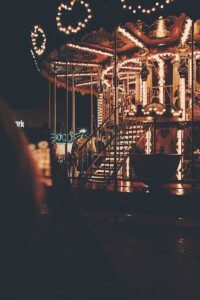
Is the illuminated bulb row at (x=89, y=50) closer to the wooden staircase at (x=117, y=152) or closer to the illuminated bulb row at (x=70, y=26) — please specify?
the illuminated bulb row at (x=70, y=26)

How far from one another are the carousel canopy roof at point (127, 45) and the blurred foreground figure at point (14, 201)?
13099 mm

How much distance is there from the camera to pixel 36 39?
1708cm

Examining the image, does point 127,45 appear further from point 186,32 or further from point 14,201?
point 14,201

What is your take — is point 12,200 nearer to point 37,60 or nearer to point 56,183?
point 56,183

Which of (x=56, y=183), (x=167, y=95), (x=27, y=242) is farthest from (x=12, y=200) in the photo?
(x=167, y=95)

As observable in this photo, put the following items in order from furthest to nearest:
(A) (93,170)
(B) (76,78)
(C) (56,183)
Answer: (B) (76,78), (A) (93,170), (C) (56,183)

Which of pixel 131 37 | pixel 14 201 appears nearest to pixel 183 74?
pixel 131 37

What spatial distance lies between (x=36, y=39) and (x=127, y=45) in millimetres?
3587

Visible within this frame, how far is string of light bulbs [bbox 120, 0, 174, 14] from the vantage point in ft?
41.0

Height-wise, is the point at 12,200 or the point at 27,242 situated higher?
the point at 12,200

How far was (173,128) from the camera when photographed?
1769 cm

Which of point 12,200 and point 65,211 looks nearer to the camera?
point 12,200

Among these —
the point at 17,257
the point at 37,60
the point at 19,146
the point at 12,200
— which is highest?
the point at 37,60

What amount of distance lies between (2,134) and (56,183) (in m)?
0.47
